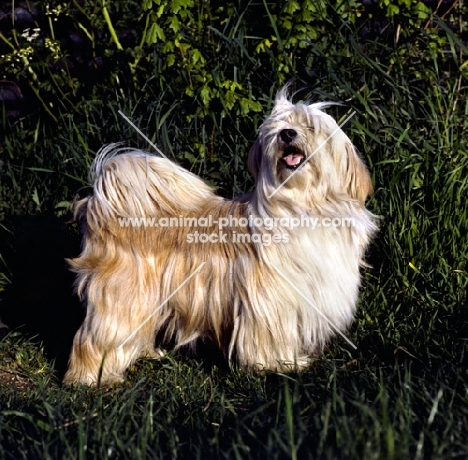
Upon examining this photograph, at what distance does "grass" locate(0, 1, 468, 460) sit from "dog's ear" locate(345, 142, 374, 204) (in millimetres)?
644

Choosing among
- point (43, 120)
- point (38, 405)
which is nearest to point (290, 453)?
point (38, 405)

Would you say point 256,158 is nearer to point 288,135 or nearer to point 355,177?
point 288,135

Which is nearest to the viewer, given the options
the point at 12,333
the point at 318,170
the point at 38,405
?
the point at 38,405

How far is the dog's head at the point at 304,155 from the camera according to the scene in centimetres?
394

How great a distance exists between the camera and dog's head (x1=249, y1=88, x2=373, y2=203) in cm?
394

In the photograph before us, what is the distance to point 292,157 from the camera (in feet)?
13.0

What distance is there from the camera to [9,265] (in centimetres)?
549

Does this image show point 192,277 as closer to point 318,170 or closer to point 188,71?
point 318,170

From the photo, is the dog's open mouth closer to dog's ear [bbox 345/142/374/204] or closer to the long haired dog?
the long haired dog

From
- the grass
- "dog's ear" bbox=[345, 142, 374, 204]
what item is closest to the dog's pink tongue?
"dog's ear" bbox=[345, 142, 374, 204]

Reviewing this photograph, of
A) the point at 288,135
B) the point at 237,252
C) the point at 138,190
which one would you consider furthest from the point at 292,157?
the point at 138,190

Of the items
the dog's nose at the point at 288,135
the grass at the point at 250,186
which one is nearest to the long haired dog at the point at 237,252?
the dog's nose at the point at 288,135

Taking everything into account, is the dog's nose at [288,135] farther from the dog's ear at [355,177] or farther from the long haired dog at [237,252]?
the dog's ear at [355,177]

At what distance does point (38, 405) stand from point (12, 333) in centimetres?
138
